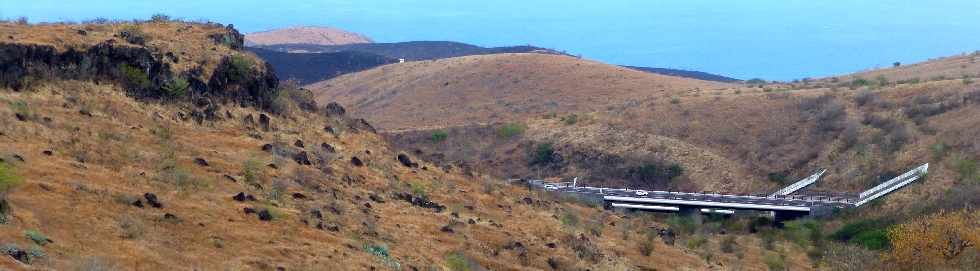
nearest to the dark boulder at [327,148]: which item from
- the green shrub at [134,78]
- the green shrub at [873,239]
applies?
the green shrub at [134,78]

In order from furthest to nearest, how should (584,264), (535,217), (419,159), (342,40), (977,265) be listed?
(342,40) → (419,159) → (535,217) → (977,265) → (584,264)

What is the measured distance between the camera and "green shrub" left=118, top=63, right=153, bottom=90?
105 ft

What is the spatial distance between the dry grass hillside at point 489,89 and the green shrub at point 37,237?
66506 millimetres

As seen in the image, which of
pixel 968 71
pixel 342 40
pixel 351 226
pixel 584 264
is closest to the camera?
pixel 351 226

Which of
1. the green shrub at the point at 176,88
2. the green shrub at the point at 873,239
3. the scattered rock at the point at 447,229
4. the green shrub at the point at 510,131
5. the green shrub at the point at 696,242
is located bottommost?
the green shrub at the point at 873,239

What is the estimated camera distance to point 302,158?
31062mm

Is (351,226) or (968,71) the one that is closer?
(351,226)

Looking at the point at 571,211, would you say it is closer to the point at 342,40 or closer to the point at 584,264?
the point at 584,264

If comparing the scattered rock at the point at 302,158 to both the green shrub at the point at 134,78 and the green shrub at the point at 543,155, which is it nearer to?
the green shrub at the point at 134,78

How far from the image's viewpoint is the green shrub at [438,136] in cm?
7704

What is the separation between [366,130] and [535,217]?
9.58m

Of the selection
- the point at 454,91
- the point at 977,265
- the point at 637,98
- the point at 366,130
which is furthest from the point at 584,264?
the point at 454,91

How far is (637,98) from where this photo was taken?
89.9m

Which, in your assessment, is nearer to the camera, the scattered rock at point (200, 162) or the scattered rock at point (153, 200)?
the scattered rock at point (153, 200)
